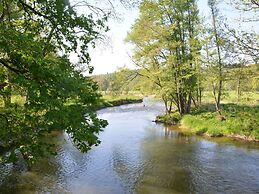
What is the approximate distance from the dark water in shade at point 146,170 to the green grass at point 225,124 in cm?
172

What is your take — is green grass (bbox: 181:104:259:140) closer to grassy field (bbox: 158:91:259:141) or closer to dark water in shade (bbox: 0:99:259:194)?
grassy field (bbox: 158:91:259:141)

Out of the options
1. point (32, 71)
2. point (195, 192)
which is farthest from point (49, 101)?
point (195, 192)

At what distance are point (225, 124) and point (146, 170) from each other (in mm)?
11743

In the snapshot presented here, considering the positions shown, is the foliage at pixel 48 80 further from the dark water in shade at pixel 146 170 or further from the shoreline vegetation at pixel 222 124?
the shoreline vegetation at pixel 222 124

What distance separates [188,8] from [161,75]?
22.9 feet

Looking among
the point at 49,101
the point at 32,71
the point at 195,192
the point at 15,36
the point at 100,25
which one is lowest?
the point at 195,192

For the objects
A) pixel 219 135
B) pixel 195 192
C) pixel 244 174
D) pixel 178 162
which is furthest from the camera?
pixel 219 135

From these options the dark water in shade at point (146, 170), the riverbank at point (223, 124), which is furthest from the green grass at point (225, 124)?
the dark water in shade at point (146, 170)

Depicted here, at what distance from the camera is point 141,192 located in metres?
11.7

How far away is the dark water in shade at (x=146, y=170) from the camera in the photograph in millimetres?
12156

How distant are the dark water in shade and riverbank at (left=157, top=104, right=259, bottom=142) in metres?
1.57

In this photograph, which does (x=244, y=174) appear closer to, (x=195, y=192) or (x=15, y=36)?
(x=195, y=192)

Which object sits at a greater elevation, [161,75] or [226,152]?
[161,75]

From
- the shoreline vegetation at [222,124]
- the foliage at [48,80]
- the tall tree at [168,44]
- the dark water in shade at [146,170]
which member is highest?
the tall tree at [168,44]
